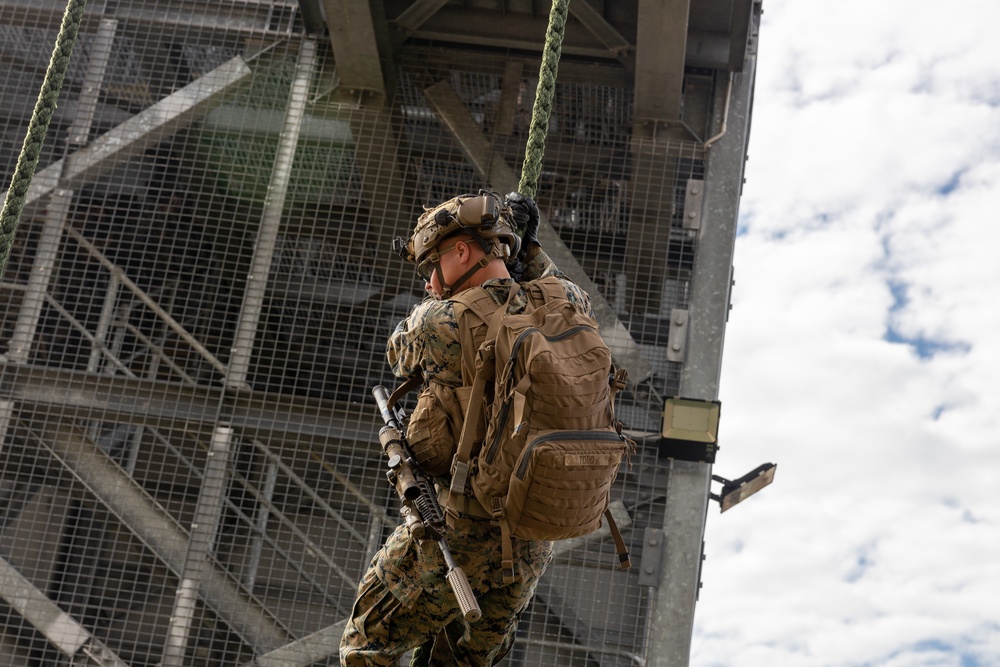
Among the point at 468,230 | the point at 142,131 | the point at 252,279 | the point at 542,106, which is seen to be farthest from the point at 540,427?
the point at 142,131

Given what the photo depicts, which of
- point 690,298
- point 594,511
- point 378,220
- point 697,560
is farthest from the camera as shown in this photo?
point 378,220

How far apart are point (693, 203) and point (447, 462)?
15.3 feet

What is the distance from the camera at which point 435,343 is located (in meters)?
2.73

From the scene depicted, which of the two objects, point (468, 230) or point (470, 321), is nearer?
point (470, 321)

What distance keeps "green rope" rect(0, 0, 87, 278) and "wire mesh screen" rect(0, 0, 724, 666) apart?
2.86 m

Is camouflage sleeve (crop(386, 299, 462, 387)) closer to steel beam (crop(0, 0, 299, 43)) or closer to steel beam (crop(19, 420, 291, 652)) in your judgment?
steel beam (crop(19, 420, 291, 652))

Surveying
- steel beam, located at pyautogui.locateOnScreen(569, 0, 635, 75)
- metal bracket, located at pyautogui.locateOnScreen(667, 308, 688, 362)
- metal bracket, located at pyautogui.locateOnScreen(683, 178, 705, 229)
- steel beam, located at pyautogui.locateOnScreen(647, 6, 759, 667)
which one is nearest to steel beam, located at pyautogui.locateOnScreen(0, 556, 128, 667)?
steel beam, located at pyautogui.locateOnScreen(647, 6, 759, 667)

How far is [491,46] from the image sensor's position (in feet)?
24.7

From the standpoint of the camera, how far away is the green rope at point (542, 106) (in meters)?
3.25

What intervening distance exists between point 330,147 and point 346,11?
951 millimetres

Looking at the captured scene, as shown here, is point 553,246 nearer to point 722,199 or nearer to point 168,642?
point 722,199

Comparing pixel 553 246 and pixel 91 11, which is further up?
pixel 91 11

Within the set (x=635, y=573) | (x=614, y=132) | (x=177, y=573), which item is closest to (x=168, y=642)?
Result: (x=177, y=573)

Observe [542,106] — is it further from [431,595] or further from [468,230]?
[431,595]
